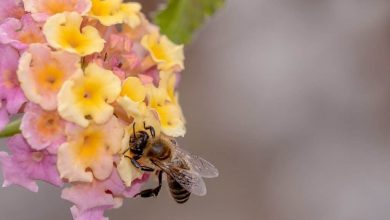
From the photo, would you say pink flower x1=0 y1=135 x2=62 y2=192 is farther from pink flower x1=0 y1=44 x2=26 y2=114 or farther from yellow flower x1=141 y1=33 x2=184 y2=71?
yellow flower x1=141 y1=33 x2=184 y2=71

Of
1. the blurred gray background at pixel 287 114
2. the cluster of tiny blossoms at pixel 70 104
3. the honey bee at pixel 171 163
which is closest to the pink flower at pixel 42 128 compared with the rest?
the cluster of tiny blossoms at pixel 70 104

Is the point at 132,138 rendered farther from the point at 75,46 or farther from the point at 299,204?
the point at 299,204

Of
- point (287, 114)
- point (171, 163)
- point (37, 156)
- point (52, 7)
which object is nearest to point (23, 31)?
point (52, 7)

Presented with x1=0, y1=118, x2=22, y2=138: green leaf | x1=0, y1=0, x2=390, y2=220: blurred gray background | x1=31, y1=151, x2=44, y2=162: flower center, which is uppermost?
x1=31, y1=151, x2=44, y2=162: flower center

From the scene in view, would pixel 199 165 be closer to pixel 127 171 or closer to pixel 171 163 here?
pixel 171 163

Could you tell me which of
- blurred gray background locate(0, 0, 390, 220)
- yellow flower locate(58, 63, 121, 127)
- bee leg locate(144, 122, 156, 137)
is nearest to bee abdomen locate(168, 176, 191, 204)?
bee leg locate(144, 122, 156, 137)

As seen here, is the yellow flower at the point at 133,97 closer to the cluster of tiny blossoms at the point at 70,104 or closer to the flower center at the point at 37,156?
the cluster of tiny blossoms at the point at 70,104
